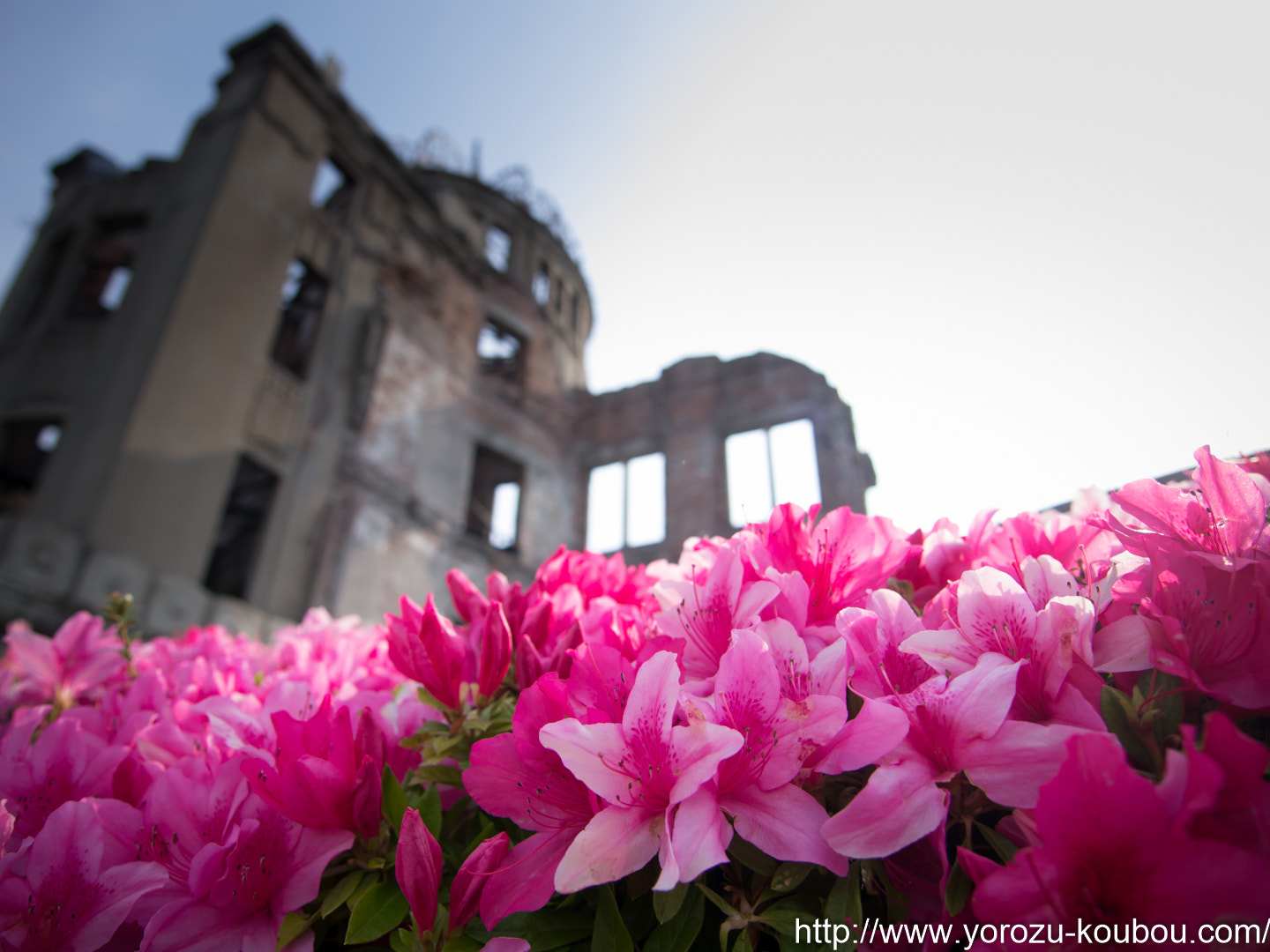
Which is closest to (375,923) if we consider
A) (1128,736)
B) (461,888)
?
(461,888)

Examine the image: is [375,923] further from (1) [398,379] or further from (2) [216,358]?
(1) [398,379]

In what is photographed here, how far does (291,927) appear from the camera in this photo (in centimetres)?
72

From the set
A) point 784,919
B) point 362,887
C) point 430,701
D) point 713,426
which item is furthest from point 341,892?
point 713,426

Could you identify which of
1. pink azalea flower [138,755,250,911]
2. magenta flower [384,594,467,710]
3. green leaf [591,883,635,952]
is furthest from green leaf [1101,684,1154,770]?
pink azalea flower [138,755,250,911]

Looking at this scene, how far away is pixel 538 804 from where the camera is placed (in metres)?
0.70

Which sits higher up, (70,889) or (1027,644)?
(1027,644)

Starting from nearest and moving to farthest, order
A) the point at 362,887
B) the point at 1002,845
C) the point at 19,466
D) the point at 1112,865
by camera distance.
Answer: the point at 1112,865 < the point at 1002,845 < the point at 362,887 < the point at 19,466

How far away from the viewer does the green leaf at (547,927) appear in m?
0.68

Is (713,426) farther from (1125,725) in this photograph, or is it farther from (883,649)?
(1125,725)

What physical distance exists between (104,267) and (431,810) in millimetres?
13339

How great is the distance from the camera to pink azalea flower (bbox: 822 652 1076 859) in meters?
0.53

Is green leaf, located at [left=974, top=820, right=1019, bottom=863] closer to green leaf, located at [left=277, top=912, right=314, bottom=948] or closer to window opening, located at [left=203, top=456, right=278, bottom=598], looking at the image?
green leaf, located at [left=277, top=912, right=314, bottom=948]

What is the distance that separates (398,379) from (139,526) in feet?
13.7

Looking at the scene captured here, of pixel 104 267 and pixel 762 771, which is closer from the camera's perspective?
pixel 762 771
